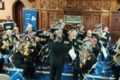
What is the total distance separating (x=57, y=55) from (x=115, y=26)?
10.4 meters

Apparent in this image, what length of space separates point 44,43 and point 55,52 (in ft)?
7.83

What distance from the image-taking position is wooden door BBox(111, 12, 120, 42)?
63.5 ft

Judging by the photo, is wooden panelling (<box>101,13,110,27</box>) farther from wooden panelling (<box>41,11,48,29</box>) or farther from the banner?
the banner

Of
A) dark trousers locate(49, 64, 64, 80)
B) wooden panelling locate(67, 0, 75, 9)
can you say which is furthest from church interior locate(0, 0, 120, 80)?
wooden panelling locate(67, 0, 75, 9)

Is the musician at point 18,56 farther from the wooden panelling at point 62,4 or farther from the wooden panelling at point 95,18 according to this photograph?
the wooden panelling at point 62,4

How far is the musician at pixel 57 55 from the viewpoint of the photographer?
9991 millimetres

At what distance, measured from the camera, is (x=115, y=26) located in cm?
1967

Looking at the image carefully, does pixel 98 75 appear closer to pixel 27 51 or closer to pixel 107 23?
pixel 27 51

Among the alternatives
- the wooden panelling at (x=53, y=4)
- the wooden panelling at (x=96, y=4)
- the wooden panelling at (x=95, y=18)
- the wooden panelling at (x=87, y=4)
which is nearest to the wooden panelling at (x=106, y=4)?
the wooden panelling at (x=96, y=4)

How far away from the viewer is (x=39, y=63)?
12.1m

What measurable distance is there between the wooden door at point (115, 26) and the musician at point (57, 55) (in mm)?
9979

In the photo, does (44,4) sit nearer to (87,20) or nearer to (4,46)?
(87,20)

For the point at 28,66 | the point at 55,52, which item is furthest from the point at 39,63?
the point at 55,52

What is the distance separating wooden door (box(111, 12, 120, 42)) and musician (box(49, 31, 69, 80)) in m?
9.98
